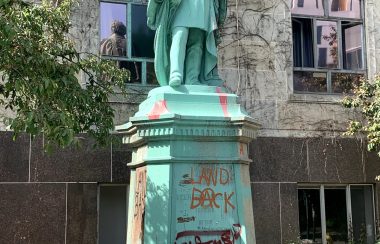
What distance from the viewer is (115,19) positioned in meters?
11.6

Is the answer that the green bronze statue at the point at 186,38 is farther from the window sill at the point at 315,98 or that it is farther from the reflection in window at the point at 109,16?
the window sill at the point at 315,98

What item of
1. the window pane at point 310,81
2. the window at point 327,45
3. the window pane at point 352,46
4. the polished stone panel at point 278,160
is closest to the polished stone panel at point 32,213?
the polished stone panel at point 278,160

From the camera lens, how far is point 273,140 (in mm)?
11812

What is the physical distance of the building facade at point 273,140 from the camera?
10.5 meters

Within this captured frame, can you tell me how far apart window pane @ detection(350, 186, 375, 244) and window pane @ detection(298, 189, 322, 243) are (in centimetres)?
85

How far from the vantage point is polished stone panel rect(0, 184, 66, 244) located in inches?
398

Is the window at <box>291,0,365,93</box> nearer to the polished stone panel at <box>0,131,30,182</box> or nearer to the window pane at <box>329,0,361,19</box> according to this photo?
the window pane at <box>329,0,361,19</box>

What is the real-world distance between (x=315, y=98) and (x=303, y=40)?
140cm

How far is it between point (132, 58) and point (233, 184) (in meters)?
5.68

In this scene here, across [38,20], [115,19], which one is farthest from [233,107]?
[115,19]

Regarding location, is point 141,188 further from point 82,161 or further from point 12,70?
point 82,161

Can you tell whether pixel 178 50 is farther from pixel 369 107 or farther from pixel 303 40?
pixel 303 40

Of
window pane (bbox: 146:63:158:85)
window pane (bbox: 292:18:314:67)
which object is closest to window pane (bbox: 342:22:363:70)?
window pane (bbox: 292:18:314:67)

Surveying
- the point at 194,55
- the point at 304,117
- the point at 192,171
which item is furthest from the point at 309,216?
the point at 192,171
